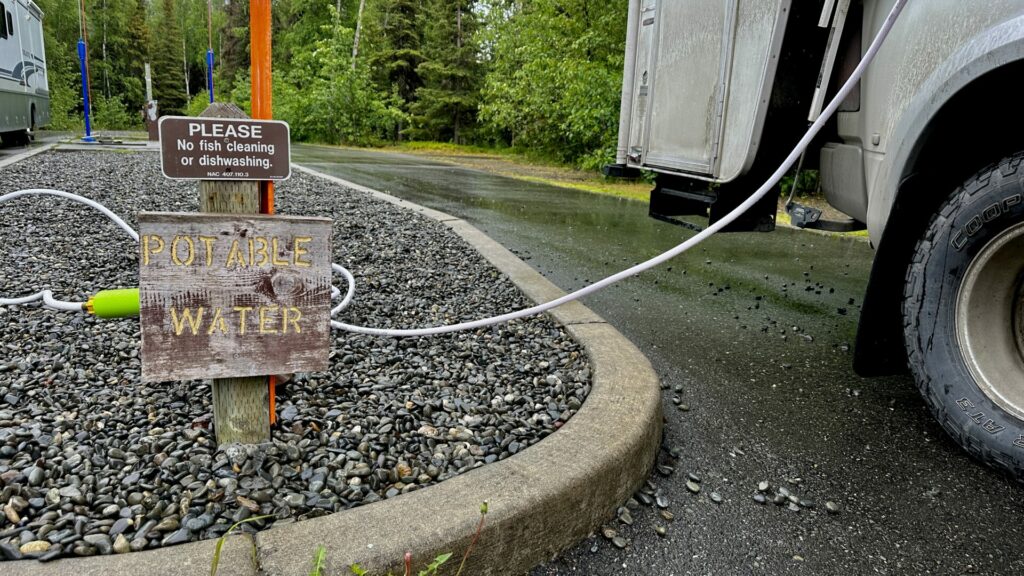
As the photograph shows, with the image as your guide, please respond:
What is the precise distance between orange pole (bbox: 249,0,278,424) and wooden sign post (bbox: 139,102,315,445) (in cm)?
4

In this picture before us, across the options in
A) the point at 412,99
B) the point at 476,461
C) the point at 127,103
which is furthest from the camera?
the point at 127,103

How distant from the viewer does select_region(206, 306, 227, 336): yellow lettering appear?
1.86 meters

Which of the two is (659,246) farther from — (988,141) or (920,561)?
(920,561)

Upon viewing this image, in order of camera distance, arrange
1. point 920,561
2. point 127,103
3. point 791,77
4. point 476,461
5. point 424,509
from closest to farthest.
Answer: point 424,509
point 920,561
point 476,461
point 791,77
point 127,103

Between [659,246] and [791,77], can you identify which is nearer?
[791,77]

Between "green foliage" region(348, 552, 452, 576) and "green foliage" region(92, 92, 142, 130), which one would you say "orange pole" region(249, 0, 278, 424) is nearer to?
"green foliage" region(348, 552, 452, 576)

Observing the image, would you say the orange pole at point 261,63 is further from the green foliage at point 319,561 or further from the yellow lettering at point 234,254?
the green foliage at point 319,561

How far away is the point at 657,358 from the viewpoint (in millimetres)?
3498

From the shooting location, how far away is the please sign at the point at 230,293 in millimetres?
1784

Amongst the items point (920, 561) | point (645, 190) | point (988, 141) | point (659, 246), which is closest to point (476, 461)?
point (920, 561)

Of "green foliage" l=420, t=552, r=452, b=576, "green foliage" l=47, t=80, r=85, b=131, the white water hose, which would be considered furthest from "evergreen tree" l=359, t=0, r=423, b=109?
"green foliage" l=420, t=552, r=452, b=576

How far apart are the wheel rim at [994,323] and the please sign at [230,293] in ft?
7.08

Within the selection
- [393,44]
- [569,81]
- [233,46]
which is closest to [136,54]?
[233,46]

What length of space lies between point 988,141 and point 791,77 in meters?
0.96
